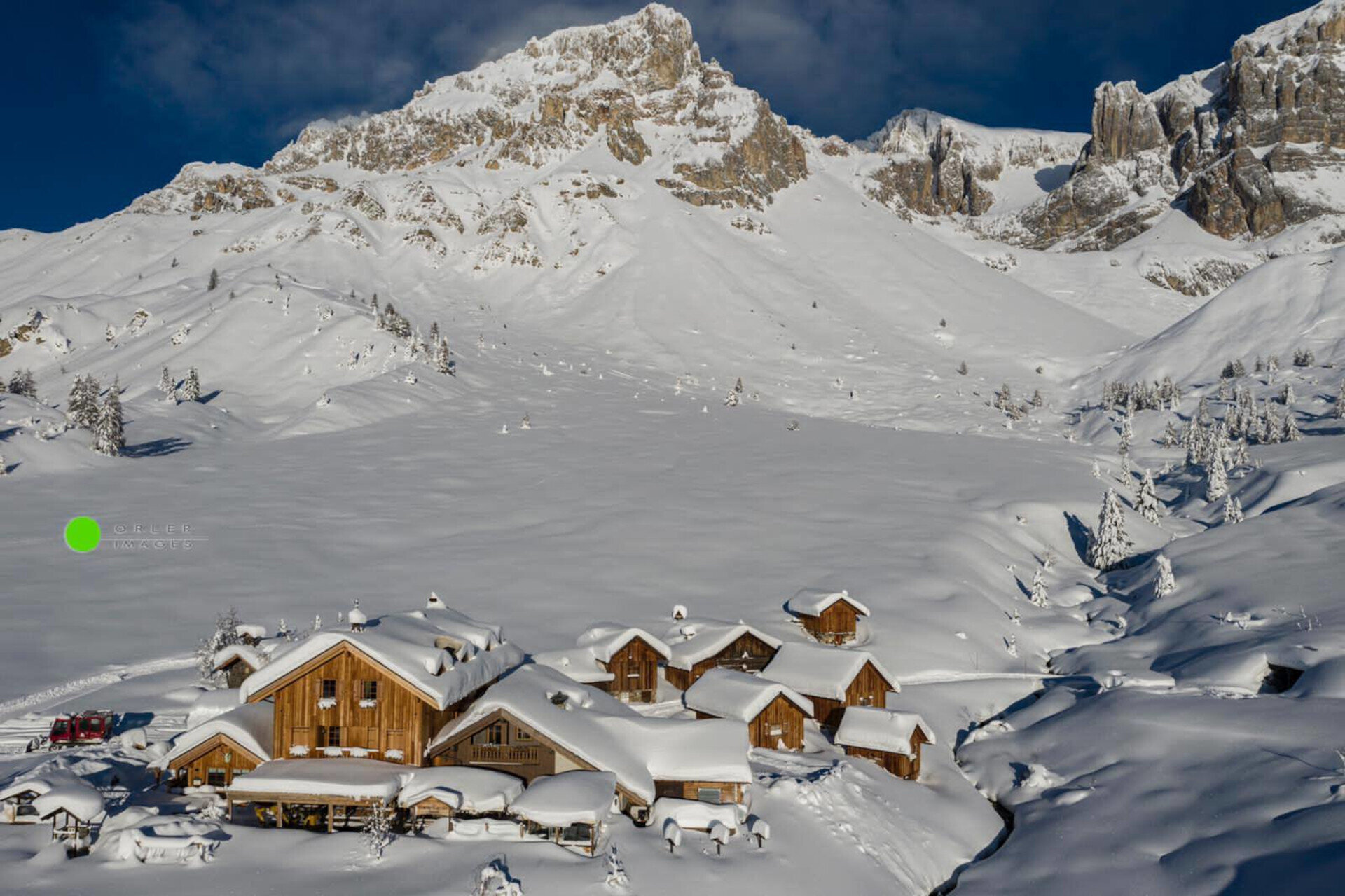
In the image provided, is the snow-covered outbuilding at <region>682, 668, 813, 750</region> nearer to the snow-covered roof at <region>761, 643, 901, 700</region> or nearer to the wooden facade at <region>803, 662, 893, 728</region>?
the snow-covered roof at <region>761, 643, 901, 700</region>

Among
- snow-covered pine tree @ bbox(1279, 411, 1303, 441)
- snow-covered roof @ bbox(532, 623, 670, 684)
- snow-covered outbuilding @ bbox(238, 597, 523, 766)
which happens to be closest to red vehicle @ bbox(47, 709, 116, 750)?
snow-covered outbuilding @ bbox(238, 597, 523, 766)

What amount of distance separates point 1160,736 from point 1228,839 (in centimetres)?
817

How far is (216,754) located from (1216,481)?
3018 inches

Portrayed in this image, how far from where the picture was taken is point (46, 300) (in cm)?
13850

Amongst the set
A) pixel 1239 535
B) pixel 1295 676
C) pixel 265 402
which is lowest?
pixel 1295 676

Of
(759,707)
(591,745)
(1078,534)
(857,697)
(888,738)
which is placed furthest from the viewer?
(1078,534)

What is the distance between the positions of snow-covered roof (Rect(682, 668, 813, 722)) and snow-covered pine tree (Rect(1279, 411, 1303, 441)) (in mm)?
78664

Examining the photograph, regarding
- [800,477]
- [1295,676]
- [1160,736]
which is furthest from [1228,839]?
[800,477]

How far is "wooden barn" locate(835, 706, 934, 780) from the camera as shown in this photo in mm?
32375

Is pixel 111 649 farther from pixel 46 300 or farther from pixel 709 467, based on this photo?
pixel 46 300

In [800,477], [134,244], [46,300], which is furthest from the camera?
[134,244]

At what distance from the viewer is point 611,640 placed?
3794cm

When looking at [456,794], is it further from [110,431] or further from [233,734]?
[110,431]

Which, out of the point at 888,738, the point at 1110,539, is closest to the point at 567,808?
the point at 888,738
